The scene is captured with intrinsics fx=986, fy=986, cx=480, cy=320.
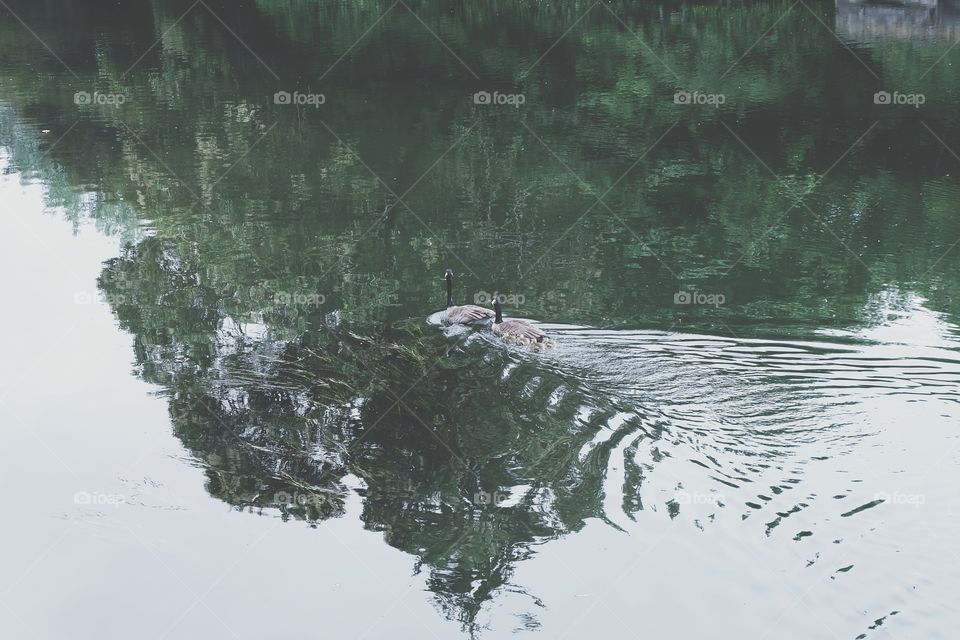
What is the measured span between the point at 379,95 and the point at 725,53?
10.1 metres

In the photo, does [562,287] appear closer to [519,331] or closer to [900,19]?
[519,331]

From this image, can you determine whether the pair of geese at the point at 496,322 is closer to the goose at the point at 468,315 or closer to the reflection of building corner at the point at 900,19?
the goose at the point at 468,315

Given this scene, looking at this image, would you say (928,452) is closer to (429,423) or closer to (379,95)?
(429,423)

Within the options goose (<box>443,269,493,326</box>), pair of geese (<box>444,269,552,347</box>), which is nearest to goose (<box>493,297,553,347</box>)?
pair of geese (<box>444,269,552,347</box>)

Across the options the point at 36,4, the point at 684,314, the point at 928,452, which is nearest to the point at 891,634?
the point at 928,452

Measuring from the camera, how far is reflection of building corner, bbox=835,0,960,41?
95.7ft

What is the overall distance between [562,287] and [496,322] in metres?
1.85

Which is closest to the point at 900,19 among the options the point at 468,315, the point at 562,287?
the point at 562,287

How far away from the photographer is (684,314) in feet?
43.0

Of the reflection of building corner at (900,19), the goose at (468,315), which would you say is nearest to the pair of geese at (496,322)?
the goose at (468,315)

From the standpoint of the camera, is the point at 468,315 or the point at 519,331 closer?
the point at 519,331

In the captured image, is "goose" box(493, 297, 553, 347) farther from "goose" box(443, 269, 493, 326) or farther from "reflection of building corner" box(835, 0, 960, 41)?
"reflection of building corner" box(835, 0, 960, 41)

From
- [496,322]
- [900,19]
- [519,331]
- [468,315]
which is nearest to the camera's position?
[519,331]

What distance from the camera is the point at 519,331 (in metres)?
12.3
